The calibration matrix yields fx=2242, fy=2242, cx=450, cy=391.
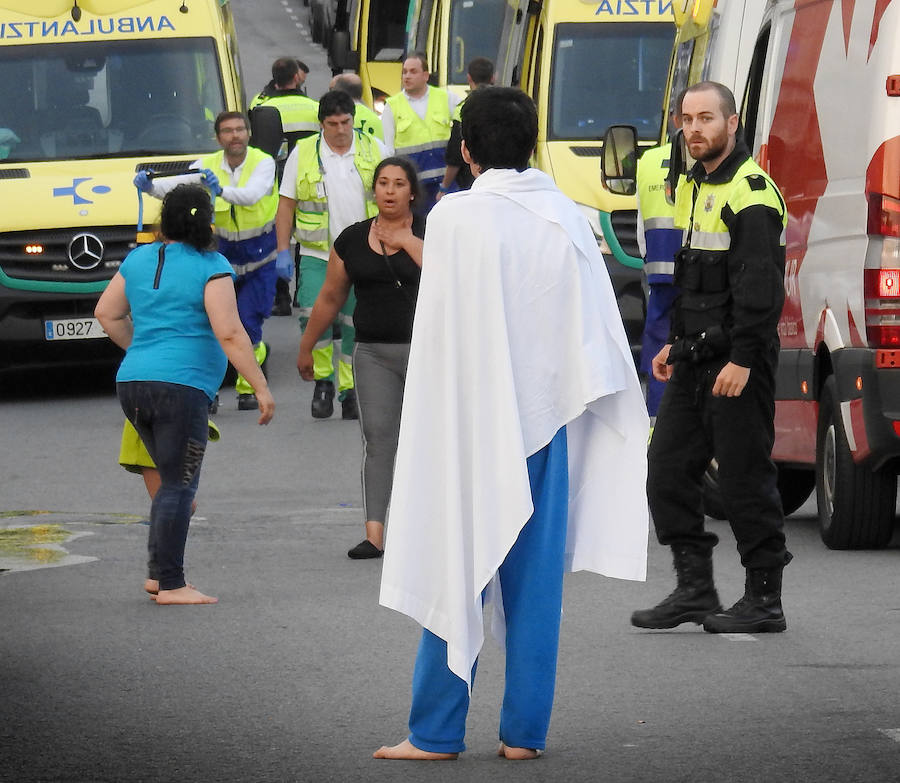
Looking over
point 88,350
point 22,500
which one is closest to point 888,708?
point 22,500

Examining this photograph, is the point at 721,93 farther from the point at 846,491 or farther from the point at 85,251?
the point at 85,251

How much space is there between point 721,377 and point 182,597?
234 cm

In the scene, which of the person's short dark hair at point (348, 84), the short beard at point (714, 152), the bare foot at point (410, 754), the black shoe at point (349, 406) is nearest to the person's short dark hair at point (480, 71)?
the person's short dark hair at point (348, 84)

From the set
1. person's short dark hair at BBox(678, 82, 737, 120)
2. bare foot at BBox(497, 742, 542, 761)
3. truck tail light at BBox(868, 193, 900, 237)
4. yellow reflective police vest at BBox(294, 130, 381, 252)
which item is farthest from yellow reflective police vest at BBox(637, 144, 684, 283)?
bare foot at BBox(497, 742, 542, 761)

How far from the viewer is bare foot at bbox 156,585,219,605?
8312mm

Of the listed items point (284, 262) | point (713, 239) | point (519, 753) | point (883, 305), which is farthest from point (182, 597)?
point (284, 262)

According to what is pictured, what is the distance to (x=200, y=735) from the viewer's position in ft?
19.5

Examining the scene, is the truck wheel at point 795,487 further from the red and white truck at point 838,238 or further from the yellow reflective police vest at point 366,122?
the yellow reflective police vest at point 366,122

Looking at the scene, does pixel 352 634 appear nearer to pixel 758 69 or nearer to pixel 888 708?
pixel 888 708

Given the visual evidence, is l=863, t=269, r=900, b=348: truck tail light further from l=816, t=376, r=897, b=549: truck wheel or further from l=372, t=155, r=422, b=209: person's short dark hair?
l=372, t=155, r=422, b=209: person's short dark hair

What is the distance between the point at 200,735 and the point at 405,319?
375 centimetres

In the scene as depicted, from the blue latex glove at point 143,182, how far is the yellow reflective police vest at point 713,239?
23.4ft

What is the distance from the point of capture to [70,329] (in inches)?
604

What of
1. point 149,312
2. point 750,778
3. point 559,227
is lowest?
point 750,778
